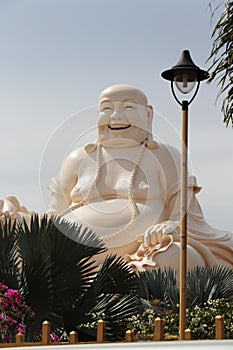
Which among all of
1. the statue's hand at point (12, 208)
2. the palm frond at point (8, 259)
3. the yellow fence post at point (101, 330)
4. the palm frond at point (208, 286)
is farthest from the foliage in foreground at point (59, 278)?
the statue's hand at point (12, 208)

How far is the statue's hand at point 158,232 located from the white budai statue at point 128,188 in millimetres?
20

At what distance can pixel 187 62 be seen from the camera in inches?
340

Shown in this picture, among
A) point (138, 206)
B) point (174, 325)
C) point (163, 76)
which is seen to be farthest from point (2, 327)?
point (138, 206)

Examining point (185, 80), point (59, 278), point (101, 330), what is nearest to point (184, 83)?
point (185, 80)

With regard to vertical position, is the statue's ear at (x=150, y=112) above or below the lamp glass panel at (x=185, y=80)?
above

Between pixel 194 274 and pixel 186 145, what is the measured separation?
18.4ft

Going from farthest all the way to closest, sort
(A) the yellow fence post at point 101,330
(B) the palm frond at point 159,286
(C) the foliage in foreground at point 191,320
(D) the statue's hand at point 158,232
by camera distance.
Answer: (D) the statue's hand at point 158,232
(B) the palm frond at point 159,286
(C) the foliage in foreground at point 191,320
(A) the yellow fence post at point 101,330

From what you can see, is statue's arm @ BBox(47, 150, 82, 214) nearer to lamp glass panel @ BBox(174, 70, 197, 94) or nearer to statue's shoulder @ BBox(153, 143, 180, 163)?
statue's shoulder @ BBox(153, 143, 180, 163)

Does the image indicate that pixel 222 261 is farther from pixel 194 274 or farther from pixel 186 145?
pixel 186 145

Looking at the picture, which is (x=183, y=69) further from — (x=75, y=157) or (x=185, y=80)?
(x=75, y=157)

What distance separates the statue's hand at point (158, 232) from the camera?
51.5ft

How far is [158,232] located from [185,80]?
24.4 feet

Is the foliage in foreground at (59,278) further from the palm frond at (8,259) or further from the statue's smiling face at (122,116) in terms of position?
the statue's smiling face at (122,116)

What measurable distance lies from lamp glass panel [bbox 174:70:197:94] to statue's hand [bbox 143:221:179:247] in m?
7.30
